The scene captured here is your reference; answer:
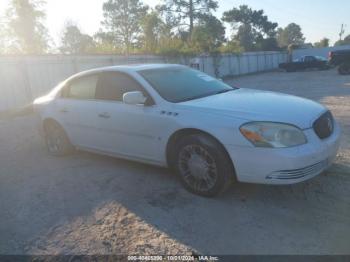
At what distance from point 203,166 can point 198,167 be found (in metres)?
0.07

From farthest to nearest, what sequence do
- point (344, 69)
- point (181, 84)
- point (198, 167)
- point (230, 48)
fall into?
point (230, 48), point (344, 69), point (181, 84), point (198, 167)

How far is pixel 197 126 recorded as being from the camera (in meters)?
3.94

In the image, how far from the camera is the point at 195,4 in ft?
148

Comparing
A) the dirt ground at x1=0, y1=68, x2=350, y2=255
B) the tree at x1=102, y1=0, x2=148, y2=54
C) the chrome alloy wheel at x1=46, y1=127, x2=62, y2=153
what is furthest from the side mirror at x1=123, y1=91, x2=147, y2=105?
the tree at x1=102, y1=0, x2=148, y2=54

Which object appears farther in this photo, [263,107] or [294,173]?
[263,107]

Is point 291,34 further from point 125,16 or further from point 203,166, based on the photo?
point 203,166

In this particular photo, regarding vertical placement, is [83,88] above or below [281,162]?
above

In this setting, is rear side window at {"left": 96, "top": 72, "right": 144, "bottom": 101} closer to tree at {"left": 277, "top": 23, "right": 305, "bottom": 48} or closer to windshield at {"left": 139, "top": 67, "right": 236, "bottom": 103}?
windshield at {"left": 139, "top": 67, "right": 236, "bottom": 103}

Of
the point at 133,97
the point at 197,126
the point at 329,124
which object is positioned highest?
the point at 133,97

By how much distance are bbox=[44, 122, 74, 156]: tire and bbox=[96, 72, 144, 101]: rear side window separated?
118 centimetres

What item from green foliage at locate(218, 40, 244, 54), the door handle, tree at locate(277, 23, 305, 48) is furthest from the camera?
tree at locate(277, 23, 305, 48)

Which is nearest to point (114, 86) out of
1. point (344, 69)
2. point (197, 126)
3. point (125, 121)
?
point (125, 121)

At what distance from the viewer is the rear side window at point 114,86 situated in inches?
190

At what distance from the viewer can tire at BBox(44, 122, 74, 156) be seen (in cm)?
595
